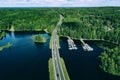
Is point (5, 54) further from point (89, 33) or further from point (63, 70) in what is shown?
point (89, 33)

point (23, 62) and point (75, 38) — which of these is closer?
point (23, 62)

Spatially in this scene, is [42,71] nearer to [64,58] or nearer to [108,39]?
[64,58]

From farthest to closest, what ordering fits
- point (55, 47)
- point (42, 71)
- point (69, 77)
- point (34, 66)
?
point (55, 47) → point (34, 66) → point (42, 71) → point (69, 77)

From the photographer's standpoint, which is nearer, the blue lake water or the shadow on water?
the blue lake water

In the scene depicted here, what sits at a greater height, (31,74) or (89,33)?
(89,33)

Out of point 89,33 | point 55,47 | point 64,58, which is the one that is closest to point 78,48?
point 55,47

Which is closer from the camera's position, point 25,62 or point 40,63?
point 40,63

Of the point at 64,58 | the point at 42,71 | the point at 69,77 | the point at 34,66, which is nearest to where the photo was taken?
the point at 69,77

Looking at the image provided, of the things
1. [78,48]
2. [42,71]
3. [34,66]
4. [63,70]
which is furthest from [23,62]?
[78,48]

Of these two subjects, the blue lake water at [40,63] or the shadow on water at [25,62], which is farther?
the shadow on water at [25,62]
